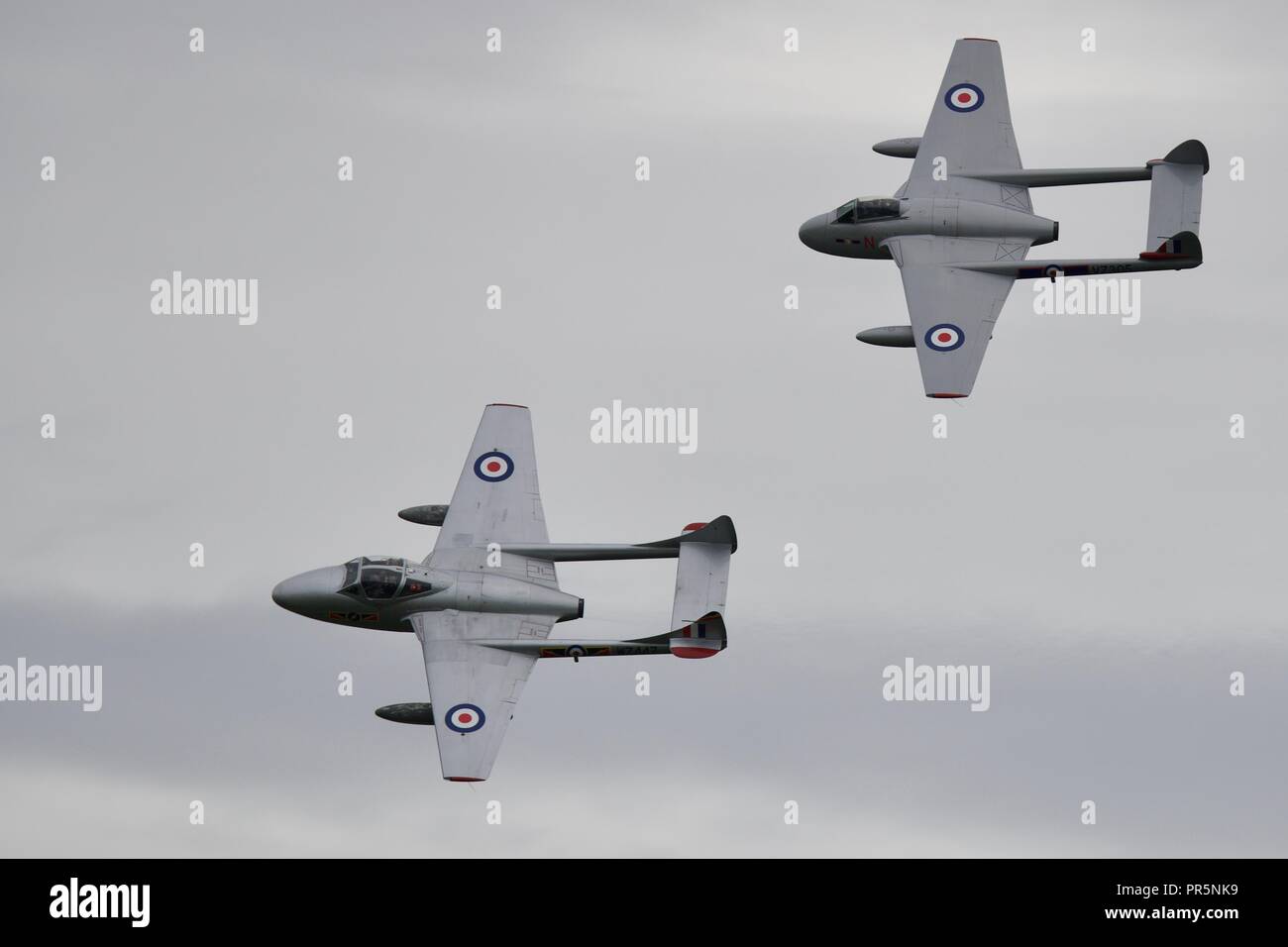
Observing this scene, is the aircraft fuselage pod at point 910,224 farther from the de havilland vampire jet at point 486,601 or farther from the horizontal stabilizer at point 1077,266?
the de havilland vampire jet at point 486,601

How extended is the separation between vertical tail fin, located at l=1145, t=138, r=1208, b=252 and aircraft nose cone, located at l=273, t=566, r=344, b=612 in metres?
27.1

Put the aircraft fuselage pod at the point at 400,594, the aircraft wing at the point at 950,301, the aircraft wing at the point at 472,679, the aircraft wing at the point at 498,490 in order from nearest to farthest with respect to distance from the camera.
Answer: the aircraft wing at the point at 472,679, the aircraft fuselage pod at the point at 400,594, the aircraft wing at the point at 498,490, the aircraft wing at the point at 950,301

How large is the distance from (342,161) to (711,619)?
2239 centimetres

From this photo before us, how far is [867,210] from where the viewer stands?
90000mm

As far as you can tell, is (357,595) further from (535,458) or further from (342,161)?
(342,161)

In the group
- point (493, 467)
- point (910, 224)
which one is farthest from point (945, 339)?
point (493, 467)

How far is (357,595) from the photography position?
83.9m

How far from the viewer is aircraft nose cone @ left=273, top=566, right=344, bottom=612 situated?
84188 millimetres

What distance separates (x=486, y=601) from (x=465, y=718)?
4025 millimetres

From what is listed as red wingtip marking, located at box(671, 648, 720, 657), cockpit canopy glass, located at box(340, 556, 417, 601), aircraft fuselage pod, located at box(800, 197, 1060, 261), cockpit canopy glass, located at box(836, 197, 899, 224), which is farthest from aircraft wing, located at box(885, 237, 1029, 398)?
cockpit canopy glass, located at box(340, 556, 417, 601)

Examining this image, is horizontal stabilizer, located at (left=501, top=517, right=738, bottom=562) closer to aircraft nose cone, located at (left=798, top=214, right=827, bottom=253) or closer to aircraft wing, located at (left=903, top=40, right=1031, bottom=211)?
aircraft nose cone, located at (left=798, top=214, right=827, bottom=253)

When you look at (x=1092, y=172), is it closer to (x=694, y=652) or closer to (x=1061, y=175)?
(x=1061, y=175)

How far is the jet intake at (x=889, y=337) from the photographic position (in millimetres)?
87562

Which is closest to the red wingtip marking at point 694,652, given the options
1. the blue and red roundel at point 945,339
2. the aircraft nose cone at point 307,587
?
the aircraft nose cone at point 307,587
